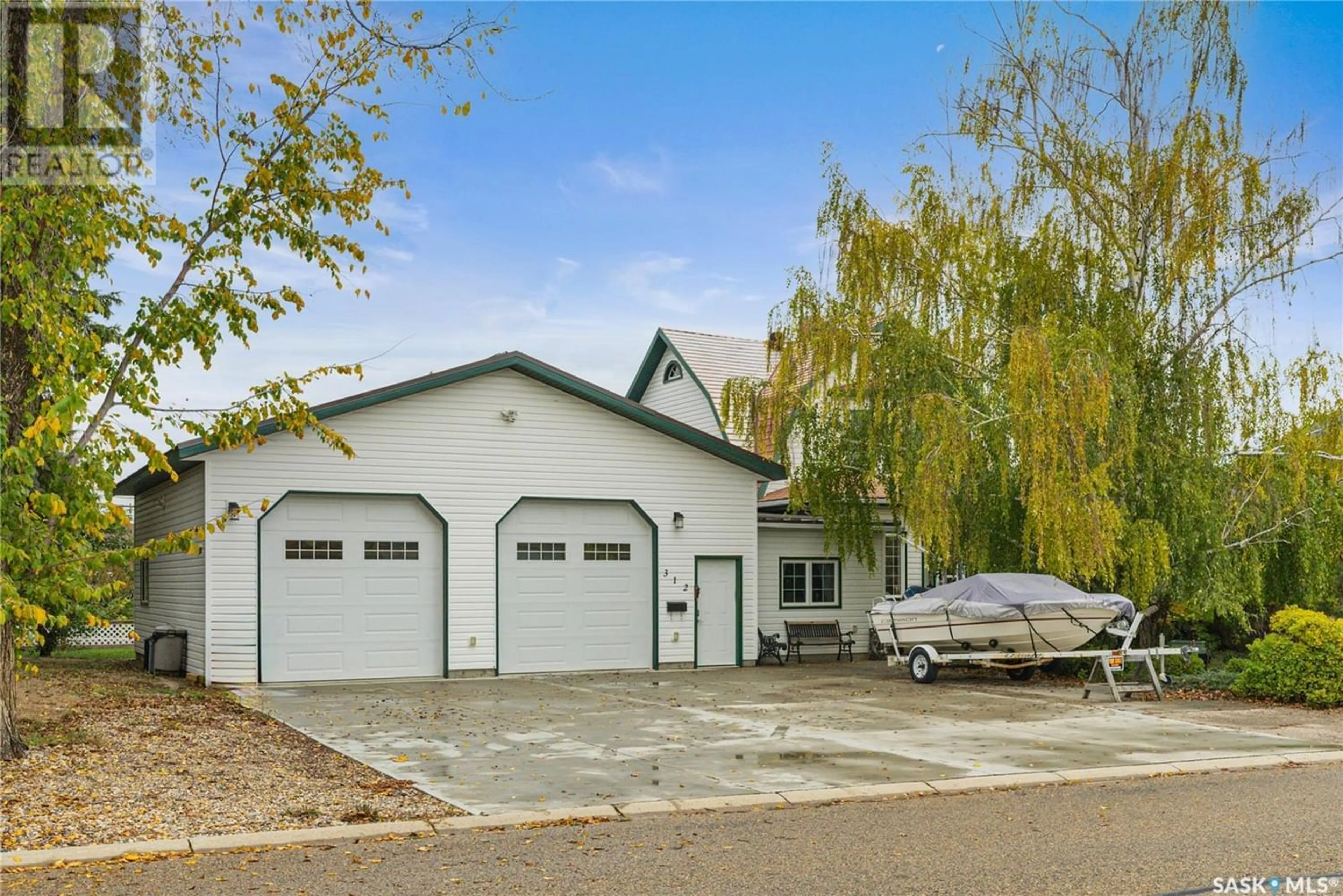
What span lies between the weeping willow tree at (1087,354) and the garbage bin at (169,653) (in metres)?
10.2

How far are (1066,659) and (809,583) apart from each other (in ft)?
18.3

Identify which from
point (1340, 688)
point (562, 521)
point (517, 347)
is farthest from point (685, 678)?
point (1340, 688)

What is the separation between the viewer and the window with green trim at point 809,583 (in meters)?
23.1

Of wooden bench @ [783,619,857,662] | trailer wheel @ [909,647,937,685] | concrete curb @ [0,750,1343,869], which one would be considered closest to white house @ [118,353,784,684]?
wooden bench @ [783,619,857,662]

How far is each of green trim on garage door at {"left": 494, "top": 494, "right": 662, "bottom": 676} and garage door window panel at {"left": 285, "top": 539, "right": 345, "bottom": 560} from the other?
2367 millimetres

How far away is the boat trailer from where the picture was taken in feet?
51.1

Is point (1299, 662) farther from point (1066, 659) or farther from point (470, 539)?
point (470, 539)

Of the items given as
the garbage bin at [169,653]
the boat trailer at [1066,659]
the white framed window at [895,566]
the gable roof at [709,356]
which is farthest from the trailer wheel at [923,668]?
the garbage bin at [169,653]

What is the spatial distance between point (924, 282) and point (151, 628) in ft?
48.9

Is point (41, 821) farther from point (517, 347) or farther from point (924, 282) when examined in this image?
point (924, 282)

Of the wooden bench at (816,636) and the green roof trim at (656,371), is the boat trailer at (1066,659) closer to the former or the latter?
the wooden bench at (816,636)

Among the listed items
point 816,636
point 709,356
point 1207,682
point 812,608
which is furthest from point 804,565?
point 1207,682

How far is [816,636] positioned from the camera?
22.8 meters

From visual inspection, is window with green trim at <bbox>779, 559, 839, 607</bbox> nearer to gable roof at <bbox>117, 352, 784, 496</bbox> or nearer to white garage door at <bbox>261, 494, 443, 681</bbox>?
gable roof at <bbox>117, 352, 784, 496</bbox>
